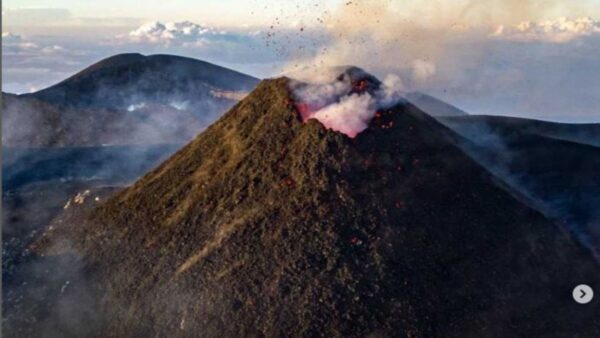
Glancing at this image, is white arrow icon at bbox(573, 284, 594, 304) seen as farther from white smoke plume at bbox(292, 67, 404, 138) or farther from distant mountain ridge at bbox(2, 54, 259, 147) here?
distant mountain ridge at bbox(2, 54, 259, 147)

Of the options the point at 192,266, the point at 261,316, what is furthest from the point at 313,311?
the point at 192,266

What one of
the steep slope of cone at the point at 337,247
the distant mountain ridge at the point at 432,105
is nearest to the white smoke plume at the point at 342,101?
the steep slope of cone at the point at 337,247

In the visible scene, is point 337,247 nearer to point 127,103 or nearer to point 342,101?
point 342,101

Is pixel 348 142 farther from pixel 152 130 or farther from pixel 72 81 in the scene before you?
pixel 72 81

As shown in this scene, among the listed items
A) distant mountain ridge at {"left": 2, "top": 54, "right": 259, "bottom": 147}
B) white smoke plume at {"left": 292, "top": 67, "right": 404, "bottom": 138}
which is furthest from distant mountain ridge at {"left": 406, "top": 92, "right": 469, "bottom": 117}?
white smoke plume at {"left": 292, "top": 67, "right": 404, "bottom": 138}

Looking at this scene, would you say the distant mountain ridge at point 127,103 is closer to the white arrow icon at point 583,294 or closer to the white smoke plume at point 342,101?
the white smoke plume at point 342,101
